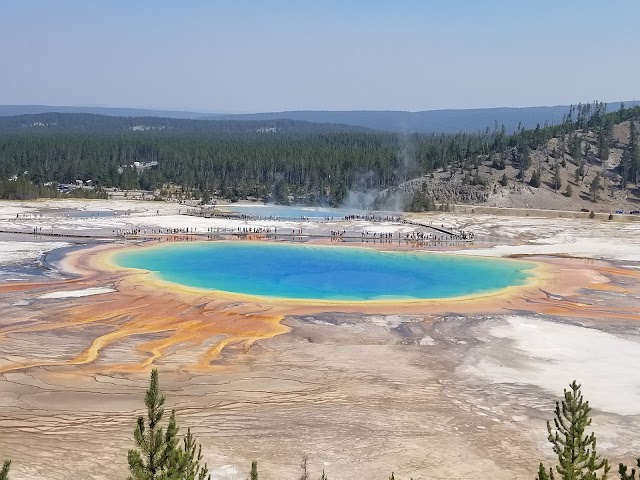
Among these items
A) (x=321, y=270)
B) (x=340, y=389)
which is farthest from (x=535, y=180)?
(x=340, y=389)

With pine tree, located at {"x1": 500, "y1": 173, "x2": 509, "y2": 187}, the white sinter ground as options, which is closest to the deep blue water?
the white sinter ground

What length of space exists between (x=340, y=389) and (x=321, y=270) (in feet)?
63.3

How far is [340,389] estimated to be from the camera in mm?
17859

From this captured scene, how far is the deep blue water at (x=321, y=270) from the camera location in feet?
102

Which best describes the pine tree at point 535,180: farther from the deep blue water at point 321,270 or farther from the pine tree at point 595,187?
the deep blue water at point 321,270

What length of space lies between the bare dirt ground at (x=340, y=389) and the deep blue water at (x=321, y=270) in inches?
166

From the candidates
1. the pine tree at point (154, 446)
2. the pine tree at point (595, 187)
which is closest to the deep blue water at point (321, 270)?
the pine tree at point (154, 446)

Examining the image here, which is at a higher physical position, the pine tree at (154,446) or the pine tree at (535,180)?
the pine tree at (535,180)

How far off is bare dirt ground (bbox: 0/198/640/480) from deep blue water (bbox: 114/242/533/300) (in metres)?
4.21

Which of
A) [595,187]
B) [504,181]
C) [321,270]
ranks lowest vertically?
[321,270]

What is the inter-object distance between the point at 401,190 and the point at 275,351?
5988 cm

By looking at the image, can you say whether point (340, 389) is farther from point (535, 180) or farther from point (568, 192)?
point (535, 180)

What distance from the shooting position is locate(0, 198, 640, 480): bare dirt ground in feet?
46.0

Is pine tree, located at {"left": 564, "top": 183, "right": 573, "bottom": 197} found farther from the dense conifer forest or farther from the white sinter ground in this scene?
the white sinter ground
